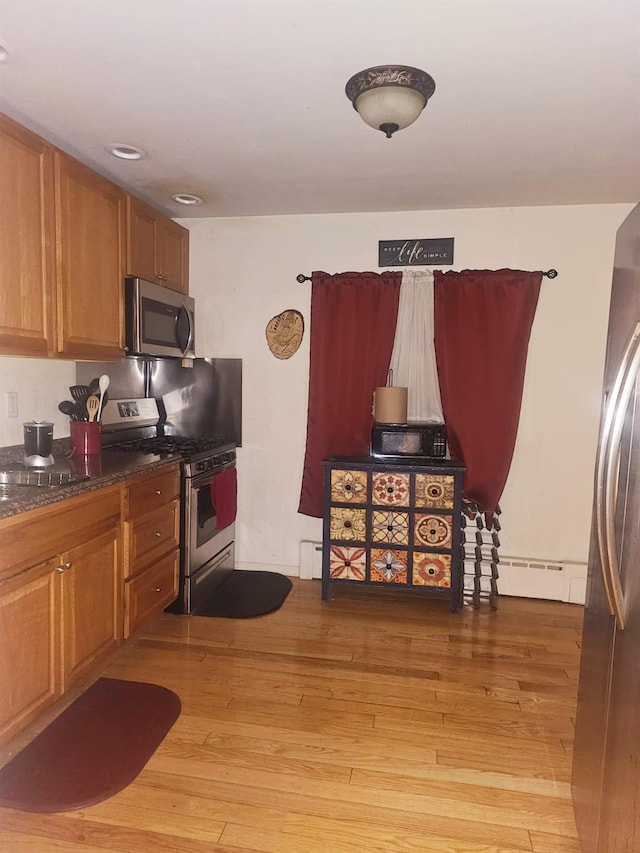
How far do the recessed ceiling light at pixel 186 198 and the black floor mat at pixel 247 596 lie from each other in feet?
7.74

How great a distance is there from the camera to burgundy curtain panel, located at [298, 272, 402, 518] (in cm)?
354

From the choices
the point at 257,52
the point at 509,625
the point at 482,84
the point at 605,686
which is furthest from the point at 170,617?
the point at 482,84

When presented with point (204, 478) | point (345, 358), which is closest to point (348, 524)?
point (204, 478)

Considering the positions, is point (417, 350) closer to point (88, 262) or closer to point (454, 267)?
point (454, 267)

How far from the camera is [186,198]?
3.31 meters

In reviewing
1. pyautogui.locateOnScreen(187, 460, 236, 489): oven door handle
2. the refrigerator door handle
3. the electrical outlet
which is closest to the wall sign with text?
pyautogui.locateOnScreen(187, 460, 236, 489): oven door handle

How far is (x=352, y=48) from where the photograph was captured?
1789 mm

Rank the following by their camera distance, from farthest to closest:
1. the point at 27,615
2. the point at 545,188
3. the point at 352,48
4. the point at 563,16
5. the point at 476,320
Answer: the point at 476,320 → the point at 545,188 → the point at 27,615 → the point at 352,48 → the point at 563,16

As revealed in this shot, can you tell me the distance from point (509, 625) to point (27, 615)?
2.43 m

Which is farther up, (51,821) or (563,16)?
(563,16)

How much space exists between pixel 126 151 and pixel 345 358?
1.67 metres

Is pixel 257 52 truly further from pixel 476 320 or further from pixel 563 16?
pixel 476 320

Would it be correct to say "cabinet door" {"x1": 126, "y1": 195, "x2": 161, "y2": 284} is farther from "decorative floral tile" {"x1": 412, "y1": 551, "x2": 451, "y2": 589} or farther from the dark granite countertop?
"decorative floral tile" {"x1": 412, "y1": 551, "x2": 451, "y2": 589}

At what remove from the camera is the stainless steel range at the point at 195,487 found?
122 inches
